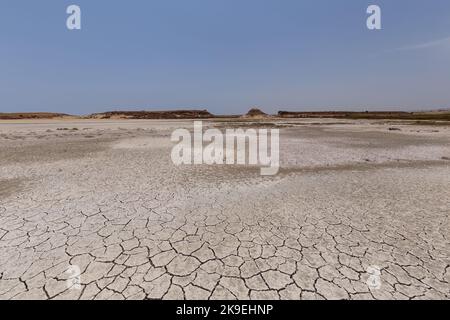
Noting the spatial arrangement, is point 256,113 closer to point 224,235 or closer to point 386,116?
point 386,116

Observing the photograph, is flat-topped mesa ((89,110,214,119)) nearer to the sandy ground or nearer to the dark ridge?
the dark ridge

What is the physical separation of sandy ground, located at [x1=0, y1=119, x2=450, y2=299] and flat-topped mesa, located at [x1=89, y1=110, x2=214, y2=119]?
6486cm

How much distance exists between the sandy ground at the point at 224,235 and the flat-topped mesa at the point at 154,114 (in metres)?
64.9

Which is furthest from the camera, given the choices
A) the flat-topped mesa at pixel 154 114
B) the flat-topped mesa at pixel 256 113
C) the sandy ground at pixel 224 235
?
the flat-topped mesa at pixel 256 113

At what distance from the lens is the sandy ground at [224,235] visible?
248cm

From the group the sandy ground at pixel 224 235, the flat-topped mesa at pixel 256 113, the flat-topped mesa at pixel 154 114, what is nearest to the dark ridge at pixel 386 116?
the flat-topped mesa at pixel 256 113

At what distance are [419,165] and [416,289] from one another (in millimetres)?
7697

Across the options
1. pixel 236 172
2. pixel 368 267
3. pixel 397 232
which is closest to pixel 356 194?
pixel 397 232

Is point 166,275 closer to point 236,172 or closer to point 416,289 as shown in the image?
point 416,289

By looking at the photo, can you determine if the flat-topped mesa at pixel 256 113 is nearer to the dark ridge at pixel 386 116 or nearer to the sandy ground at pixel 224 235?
the dark ridge at pixel 386 116

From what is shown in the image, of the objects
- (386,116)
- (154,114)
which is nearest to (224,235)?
(154,114)

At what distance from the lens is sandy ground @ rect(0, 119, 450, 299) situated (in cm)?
248

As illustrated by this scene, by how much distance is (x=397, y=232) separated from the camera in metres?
3.59

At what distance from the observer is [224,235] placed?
A: 3.53m
